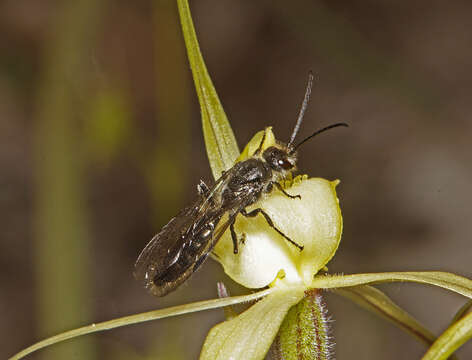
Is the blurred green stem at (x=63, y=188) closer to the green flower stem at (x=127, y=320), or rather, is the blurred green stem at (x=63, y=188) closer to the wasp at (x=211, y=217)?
the wasp at (x=211, y=217)

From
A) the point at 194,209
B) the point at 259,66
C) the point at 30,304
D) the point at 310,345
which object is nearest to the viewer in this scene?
the point at 310,345

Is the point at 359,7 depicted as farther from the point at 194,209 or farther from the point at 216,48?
the point at 194,209

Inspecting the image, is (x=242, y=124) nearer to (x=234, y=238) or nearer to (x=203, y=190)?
(x=203, y=190)

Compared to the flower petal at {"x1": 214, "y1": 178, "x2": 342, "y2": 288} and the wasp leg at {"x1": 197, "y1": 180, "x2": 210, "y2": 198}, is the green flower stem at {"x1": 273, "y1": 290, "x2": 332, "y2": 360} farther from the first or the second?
the wasp leg at {"x1": 197, "y1": 180, "x2": 210, "y2": 198}

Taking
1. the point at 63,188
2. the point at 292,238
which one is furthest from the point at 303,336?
A: the point at 63,188

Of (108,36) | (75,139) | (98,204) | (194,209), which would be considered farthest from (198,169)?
(194,209)

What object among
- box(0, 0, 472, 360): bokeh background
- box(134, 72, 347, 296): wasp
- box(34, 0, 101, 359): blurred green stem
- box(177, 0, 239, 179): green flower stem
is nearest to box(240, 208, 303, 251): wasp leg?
box(134, 72, 347, 296): wasp
